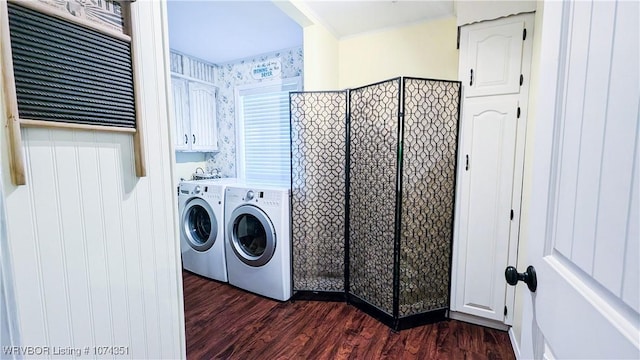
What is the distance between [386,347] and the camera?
6.10ft

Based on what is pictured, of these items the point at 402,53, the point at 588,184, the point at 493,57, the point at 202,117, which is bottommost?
the point at 588,184

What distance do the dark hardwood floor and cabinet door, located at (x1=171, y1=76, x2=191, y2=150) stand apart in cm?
178

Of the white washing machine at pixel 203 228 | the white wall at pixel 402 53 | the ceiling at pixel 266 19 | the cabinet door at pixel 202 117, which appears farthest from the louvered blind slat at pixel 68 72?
the cabinet door at pixel 202 117

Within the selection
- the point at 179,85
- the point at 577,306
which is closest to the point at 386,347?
the point at 577,306

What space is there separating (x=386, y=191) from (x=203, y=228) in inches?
80.8

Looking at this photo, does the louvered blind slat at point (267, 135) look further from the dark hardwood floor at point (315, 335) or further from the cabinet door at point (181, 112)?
the dark hardwood floor at point (315, 335)

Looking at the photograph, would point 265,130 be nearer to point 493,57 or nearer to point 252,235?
point 252,235

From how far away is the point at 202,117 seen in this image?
3.46 meters

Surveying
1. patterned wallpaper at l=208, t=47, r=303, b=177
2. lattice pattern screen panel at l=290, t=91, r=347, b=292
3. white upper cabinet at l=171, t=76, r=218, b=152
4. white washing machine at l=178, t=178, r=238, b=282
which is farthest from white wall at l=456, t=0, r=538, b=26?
white upper cabinet at l=171, t=76, r=218, b=152

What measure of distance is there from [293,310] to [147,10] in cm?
223

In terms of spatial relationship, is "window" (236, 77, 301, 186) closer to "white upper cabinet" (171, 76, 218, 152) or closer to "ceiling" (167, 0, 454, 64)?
"white upper cabinet" (171, 76, 218, 152)

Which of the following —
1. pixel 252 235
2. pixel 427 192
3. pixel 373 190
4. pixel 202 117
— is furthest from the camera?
pixel 202 117

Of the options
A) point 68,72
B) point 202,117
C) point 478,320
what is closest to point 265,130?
point 202,117

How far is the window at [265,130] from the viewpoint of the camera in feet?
10.9
